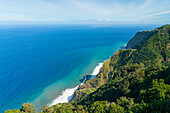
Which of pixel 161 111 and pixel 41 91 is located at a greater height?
pixel 161 111

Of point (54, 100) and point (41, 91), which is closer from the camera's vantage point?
point (54, 100)

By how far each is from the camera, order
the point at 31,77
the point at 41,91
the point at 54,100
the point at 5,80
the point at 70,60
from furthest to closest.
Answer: the point at 70,60
the point at 31,77
the point at 5,80
the point at 41,91
the point at 54,100

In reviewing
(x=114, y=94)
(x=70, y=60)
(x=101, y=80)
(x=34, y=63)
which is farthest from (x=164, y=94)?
(x=34, y=63)

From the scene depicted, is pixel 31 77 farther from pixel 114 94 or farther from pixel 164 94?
pixel 164 94

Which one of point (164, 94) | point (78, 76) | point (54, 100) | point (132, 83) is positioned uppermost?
point (164, 94)

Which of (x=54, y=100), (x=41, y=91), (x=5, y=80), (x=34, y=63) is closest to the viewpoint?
(x=54, y=100)

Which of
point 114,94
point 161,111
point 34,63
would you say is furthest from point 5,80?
point 161,111
